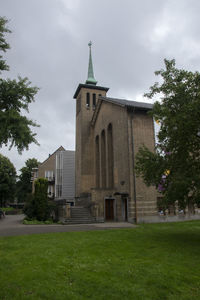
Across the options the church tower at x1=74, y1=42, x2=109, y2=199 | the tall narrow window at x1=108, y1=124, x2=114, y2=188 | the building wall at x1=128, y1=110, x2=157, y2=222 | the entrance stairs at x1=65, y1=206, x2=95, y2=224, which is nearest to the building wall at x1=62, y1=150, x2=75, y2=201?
the church tower at x1=74, y1=42, x2=109, y2=199

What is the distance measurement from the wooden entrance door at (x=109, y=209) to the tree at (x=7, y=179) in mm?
35031

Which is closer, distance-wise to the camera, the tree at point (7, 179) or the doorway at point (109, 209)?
the doorway at point (109, 209)

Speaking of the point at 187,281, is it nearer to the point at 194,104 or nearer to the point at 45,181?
the point at 194,104

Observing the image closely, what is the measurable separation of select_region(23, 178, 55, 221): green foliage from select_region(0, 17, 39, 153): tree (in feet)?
42.2

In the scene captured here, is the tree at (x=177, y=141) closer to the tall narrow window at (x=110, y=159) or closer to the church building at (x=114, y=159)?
the church building at (x=114, y=159)

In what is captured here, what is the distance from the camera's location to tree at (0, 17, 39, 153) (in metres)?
10.4

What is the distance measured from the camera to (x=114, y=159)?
25.6 m

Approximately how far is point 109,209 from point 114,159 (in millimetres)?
5381

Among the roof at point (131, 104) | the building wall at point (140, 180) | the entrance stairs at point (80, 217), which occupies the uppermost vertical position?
the roof at point (131, 104)

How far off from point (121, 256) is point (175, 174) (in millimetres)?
5058

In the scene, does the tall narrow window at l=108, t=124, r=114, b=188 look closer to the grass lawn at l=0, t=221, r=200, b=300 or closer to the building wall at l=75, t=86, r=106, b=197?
the building wall at l=75, t=86, r=106, b=197

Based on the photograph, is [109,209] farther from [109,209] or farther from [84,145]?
[84,145]

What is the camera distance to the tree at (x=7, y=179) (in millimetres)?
53156

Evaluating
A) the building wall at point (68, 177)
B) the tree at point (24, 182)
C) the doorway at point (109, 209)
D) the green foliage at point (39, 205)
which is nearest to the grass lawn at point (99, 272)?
the green foliage at point (39, 205)
